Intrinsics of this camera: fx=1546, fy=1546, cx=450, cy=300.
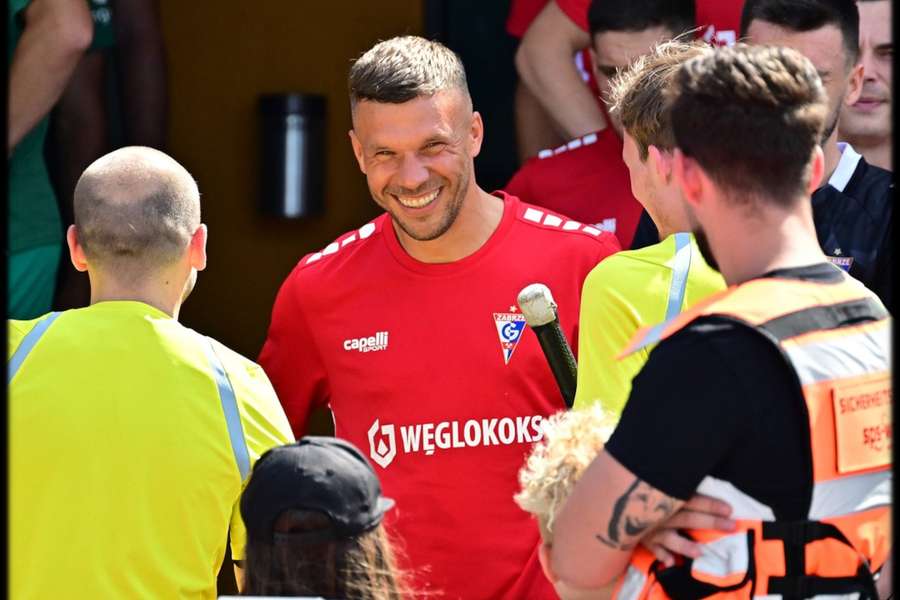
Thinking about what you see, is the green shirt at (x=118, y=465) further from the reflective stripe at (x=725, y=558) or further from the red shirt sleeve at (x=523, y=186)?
the red shirt sleeve at (x=523, y=186)

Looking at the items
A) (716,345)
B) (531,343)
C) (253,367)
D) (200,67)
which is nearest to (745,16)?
(531,343)

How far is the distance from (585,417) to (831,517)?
1.35 ft

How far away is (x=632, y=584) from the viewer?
7.52ft

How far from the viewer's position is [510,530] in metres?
3.40

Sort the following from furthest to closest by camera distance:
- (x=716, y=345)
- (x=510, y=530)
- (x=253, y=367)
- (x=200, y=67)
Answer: (x=200, y=67) < (x=510, y=530) < (x=253, y=367) < (x=716, y=345)

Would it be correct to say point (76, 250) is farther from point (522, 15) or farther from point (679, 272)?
point (522, 15)

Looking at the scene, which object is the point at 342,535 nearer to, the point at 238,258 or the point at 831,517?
the point at 831,517

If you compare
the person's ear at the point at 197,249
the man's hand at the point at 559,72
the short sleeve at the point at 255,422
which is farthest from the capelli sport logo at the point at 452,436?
the man's hand at the point at 559,72

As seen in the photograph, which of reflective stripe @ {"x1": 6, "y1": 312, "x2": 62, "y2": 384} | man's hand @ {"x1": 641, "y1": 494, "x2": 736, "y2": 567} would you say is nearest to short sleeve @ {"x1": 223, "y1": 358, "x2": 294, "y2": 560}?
reflective stripe @ {"x1": 6, "y1": 312, "x2": 62, "y2": 384}

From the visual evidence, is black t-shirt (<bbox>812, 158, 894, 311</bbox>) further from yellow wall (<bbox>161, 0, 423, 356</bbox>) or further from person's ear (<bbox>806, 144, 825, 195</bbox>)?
yellow wall (<bbox>161, 0, 423, 356</bbox>)

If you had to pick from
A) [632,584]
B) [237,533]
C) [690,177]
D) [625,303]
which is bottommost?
[237,533]

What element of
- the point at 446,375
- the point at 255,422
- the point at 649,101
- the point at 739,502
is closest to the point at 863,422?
the point at 739,502

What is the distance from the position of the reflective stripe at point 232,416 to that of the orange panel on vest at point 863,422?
3.77 ft

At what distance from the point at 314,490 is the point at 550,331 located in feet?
2.31
